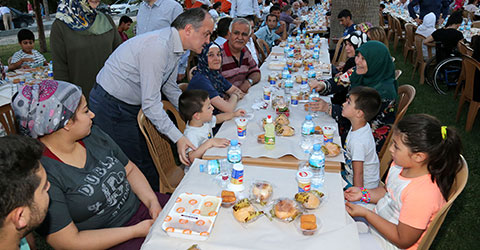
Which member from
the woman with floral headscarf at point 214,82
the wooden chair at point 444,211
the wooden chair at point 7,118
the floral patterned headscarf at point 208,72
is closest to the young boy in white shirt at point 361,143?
the wooden chair at point 444,211

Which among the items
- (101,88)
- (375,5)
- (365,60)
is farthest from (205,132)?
(375,5)

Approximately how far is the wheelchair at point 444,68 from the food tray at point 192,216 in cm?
583

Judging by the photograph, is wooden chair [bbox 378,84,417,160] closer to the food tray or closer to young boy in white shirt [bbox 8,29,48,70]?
the food tray

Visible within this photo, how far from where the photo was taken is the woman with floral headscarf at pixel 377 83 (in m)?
2.93

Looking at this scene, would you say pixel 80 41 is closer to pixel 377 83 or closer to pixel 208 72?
pixel 208 72

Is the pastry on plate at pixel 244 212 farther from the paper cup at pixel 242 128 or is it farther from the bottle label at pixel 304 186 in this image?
the paper cup at pixel 242 128

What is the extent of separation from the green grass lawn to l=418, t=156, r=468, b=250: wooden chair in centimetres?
135

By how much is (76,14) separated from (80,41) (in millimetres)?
246

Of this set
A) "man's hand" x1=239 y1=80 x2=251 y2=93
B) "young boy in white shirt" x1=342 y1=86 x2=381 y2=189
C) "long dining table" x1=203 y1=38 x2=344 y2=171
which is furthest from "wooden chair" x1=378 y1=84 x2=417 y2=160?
"man's hand" x1=239 y1=80 x2=251 y2=93

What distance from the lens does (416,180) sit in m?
1.71

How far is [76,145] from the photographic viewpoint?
1800mm

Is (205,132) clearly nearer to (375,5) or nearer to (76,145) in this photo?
(76,145)

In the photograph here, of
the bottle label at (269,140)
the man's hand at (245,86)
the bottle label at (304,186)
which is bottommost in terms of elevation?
the man's hand at (245,86)

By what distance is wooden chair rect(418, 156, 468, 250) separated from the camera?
4.97ft
